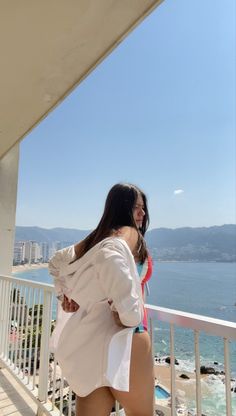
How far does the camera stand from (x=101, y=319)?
1021 mm

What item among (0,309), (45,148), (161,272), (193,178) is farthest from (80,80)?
(193,178)

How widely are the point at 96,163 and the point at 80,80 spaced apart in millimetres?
27018

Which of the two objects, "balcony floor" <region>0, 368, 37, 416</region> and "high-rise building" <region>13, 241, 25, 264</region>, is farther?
"high-rise building" <region>13, 241, 25, 264</region>

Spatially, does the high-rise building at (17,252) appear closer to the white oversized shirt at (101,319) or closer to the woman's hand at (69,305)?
the woman's hand at (69,305)

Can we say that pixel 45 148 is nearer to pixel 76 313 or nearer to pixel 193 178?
pixel 76 313

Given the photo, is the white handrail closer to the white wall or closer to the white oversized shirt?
the white oversized shirt

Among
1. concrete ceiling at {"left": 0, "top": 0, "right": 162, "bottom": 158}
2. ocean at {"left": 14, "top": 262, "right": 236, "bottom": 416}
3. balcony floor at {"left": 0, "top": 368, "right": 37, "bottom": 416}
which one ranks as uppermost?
concrete ceiling at {"left": 0, "top": 0, "right": 162, "bottom": 158}

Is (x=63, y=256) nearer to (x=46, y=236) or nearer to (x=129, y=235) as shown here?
(x=129, y=235)

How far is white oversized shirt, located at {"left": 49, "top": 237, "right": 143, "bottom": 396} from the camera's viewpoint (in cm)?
93

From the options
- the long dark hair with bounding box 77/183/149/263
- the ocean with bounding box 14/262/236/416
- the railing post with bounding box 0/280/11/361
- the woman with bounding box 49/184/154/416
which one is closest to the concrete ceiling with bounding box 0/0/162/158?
the long dark hair with bounding box 77/183/149/263

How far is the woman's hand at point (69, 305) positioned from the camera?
1.10 meters

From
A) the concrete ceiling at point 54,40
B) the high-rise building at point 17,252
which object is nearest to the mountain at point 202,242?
the high-rise building at point 17,252

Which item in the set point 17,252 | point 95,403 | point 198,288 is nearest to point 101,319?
point 95,403

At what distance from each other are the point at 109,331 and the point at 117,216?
0.43m
